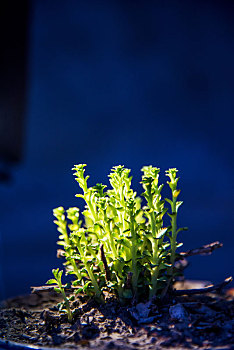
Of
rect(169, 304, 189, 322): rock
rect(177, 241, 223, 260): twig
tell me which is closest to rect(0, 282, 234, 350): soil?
rect(169, 304, 189, 322): rock

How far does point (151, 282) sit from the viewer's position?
3.23ft

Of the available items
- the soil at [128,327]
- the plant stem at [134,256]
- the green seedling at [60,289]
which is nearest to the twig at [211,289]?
the soil at [128,327]

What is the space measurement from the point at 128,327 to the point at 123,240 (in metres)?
0.23

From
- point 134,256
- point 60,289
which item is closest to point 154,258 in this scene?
point 134,256

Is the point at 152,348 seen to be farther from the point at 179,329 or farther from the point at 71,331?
Answer: the point at 71,331

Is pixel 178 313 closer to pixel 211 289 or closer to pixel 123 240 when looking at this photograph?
pixel 211 289

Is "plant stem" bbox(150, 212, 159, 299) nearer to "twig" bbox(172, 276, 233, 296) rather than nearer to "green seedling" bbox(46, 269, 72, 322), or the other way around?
"twig" bbox(172, 276, 233, 296)

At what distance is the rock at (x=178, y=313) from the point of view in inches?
35.7

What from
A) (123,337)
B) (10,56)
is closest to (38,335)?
(123,337)

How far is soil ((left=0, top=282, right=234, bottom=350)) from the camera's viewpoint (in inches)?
31.3

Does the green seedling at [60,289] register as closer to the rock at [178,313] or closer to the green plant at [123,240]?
the green plant at [123,240]

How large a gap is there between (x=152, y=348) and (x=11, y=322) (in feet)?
1.66

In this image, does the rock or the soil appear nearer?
the soil

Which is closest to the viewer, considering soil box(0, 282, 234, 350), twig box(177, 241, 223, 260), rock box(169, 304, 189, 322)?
soil box(0, 282, 234, 350)
